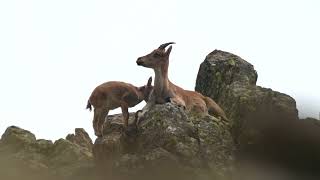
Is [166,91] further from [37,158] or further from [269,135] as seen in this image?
[269,135]

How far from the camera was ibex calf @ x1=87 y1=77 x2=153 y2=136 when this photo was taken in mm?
23406

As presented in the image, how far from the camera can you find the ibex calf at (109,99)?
23406 millimetres

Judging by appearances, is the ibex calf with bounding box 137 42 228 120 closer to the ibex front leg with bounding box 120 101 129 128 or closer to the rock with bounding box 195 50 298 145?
the rock with bounding box 195 50 298 145

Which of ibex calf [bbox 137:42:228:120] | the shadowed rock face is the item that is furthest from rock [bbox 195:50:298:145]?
ibex calf [bbox 137:42:228:120]

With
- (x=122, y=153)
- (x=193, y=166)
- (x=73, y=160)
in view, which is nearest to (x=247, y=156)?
(x=193, y=166)

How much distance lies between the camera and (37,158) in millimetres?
21016

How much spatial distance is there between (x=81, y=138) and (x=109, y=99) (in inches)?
134

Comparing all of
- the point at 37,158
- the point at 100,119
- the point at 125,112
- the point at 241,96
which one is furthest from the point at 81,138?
the point at 241,96

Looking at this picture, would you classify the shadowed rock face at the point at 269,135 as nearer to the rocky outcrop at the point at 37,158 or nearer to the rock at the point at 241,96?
the rock at the point at 241,96

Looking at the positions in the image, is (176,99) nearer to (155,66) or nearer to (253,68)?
(155,66)

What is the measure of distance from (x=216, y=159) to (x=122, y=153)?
110 inches

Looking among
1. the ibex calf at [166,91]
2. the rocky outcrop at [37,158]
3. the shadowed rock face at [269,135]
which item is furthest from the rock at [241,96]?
the rocky outcrop at [37,158]

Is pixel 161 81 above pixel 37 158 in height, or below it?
above

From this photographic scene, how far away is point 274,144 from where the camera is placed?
734 inches
